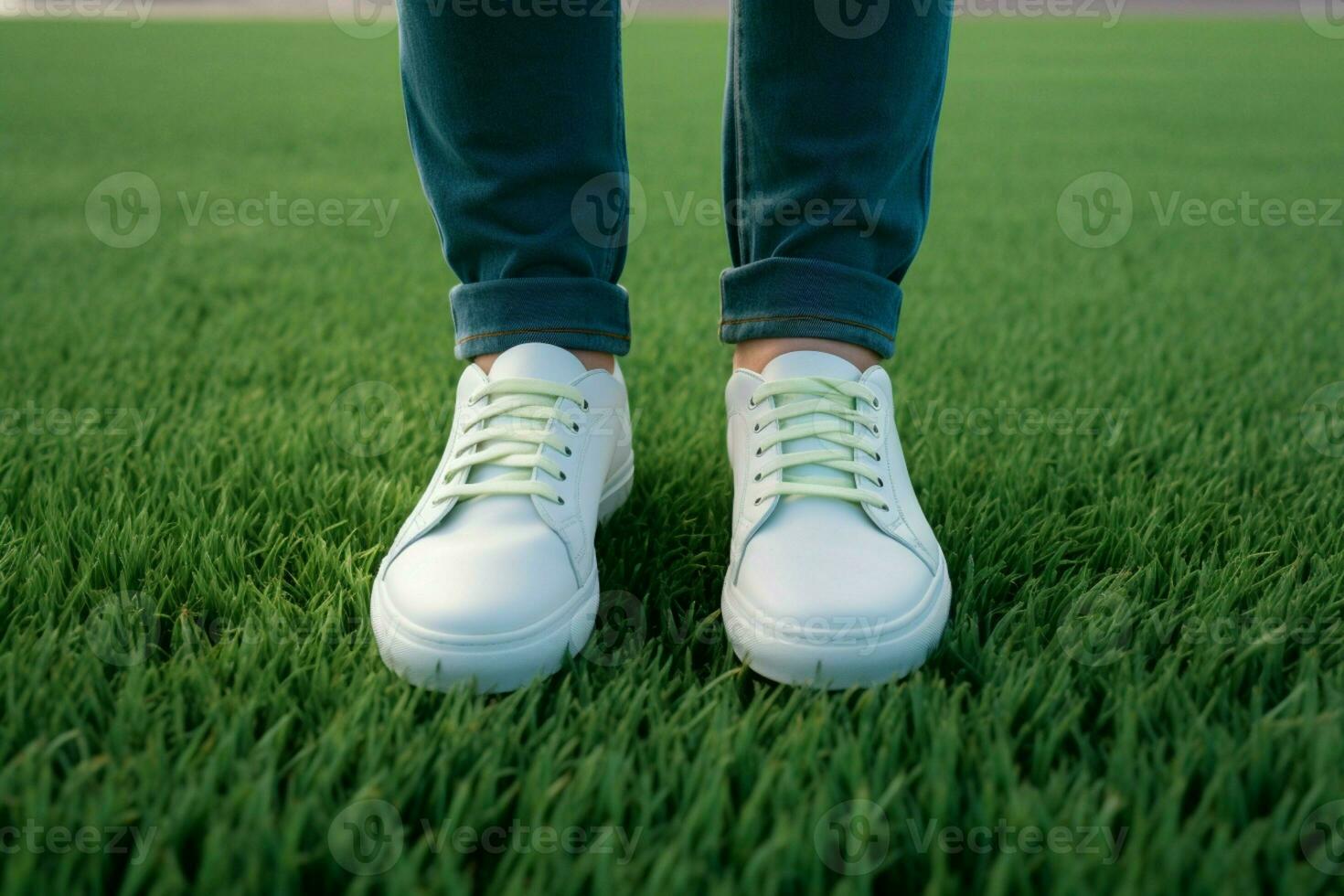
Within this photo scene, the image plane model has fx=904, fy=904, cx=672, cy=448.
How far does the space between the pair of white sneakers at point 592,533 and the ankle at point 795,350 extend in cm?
2

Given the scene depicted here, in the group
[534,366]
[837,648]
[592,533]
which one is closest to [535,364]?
[534,366]

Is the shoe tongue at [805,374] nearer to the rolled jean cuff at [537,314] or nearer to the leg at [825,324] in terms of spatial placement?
the leg at [825,324]

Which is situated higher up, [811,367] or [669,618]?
[811,367]

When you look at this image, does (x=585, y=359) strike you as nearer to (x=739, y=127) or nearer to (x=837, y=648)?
(x=739, y=127)

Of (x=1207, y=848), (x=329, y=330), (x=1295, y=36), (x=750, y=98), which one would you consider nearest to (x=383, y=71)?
(x=329, y=330)

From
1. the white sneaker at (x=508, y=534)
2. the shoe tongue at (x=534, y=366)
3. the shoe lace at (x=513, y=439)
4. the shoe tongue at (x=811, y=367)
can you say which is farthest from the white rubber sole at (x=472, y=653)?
the shoe tongue at (x=811, y=367)

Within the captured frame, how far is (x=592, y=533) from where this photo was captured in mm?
937

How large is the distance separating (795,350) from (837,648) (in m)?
0.36

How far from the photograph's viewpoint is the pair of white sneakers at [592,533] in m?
0.77

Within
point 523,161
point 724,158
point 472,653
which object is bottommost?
point 472,653

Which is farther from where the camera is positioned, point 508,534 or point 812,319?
point 812,319

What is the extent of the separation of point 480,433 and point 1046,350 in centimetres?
139

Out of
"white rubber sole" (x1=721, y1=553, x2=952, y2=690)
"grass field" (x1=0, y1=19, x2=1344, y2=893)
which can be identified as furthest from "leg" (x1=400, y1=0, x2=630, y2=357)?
"white rubber sole" (x1=721, y1=553, x2=952, y2=690)

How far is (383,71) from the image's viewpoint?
1039cm
